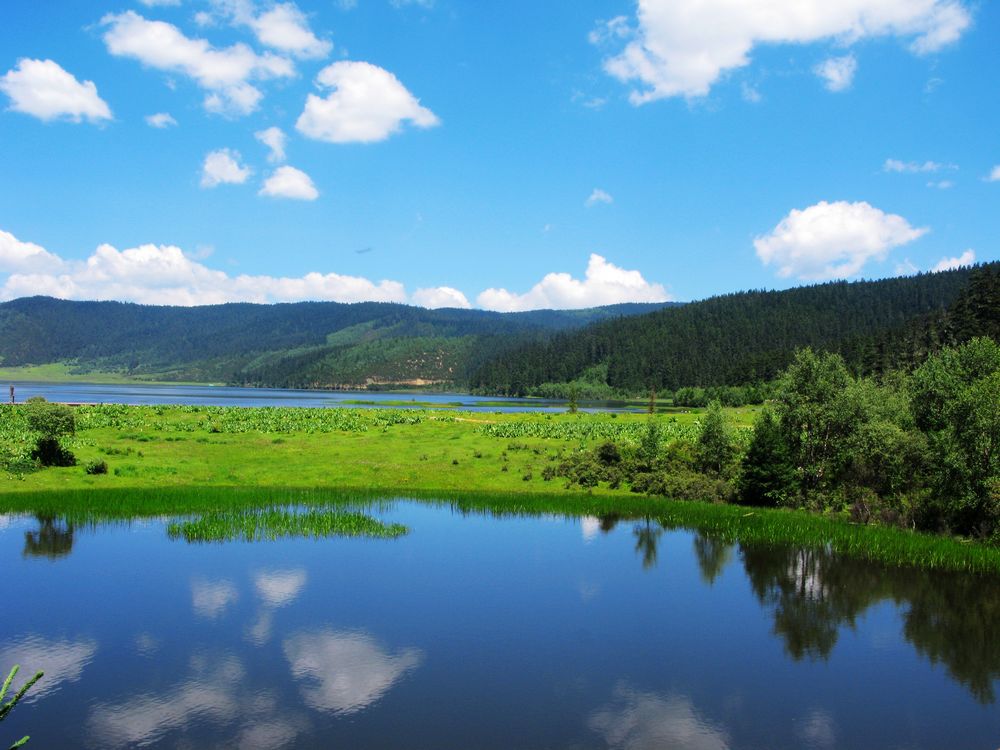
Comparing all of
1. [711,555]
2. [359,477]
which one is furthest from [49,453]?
[711,555]

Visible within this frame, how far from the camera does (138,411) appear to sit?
304 ft

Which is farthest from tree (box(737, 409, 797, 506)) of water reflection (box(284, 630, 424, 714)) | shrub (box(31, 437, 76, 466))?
shrub (box(31, 437, 76, 466))

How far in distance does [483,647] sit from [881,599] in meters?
17.9

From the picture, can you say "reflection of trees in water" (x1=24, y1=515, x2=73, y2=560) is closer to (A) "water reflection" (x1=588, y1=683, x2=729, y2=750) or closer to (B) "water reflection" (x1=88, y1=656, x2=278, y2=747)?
(B) "water reflection" (x1=88, y1=656, x2=278, y2=747)

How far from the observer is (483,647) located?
23.4 meters

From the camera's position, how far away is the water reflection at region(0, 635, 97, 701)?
20.0 metres

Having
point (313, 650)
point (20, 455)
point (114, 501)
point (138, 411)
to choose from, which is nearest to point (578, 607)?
point (313, 650)

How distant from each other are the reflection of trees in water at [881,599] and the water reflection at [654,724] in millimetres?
6829

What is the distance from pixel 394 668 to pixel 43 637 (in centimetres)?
1181

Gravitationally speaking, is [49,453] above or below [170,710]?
above

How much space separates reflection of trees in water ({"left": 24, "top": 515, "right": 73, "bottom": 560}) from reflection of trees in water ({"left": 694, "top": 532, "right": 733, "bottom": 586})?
3044cm

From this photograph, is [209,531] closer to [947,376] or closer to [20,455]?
[20,455]

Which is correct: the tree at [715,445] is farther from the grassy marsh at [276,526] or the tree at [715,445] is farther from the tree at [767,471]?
the grassy marsh at [276,526]

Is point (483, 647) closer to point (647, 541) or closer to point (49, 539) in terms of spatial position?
point (647, 541)
